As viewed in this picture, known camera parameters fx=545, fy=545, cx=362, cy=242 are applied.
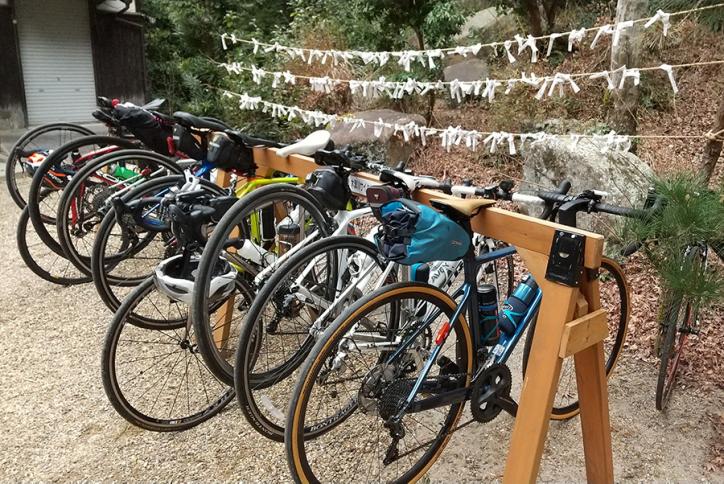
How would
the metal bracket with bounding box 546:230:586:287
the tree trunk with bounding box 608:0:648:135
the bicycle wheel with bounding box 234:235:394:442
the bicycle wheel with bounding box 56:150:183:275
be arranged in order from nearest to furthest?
the metal bracket with bounding box 546:230:586:287
the bicycle wheel with bounding box 234:235:394:442
the bicycle wheel with bounding box 56:150:183:275
the tree trunk with bounding box 608:0:648:135

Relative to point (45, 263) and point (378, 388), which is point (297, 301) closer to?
point (378, 388)

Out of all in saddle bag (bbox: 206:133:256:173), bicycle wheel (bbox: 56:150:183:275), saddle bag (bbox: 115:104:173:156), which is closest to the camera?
saddle bag (bbox: 206:133:256:173)

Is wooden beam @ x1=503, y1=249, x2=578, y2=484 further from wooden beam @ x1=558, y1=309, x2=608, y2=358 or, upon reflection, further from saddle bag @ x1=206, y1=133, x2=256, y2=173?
saddle bag @ x1=206, y1=133, x2=256, y2=173

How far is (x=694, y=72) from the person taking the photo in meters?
7.04

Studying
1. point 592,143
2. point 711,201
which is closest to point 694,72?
point 592,143

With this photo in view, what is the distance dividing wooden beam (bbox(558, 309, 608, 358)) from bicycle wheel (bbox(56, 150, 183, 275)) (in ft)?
9.14

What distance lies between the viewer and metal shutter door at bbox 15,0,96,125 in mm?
10180

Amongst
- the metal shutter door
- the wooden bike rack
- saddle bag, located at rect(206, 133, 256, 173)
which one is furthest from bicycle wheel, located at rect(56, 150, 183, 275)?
the metal shutter door

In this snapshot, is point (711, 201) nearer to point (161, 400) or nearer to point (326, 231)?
point (326, 231)

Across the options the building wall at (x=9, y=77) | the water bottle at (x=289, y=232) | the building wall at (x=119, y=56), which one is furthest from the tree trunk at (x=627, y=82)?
the building wall at (x=9, y=77)

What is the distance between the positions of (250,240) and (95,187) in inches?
74.2

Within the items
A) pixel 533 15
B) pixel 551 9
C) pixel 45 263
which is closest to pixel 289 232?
pixel 45 263

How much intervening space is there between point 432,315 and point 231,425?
1289 mm

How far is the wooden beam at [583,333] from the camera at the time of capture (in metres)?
1.79
